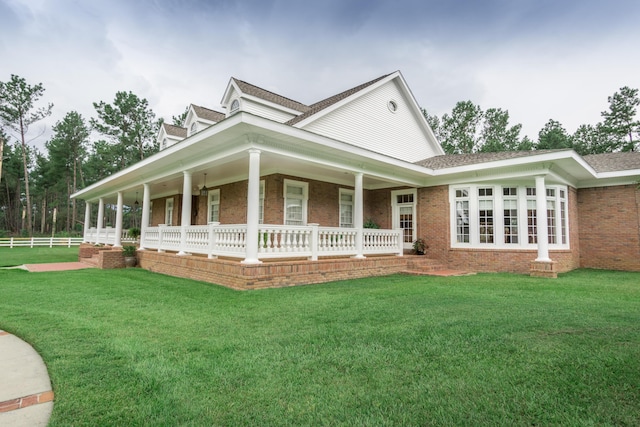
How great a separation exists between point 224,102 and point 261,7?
4828 millimetres

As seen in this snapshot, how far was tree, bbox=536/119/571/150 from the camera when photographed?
29.0m

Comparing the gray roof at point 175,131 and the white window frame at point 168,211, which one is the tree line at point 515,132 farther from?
the white window frame at point 168,211

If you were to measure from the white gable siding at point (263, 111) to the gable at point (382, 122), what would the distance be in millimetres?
2792

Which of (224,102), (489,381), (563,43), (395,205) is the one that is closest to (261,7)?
(224,102)

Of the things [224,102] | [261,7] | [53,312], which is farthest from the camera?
[224,102]

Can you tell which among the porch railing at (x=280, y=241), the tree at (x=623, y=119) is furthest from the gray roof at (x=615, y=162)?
the tree at (x=623, y=119)

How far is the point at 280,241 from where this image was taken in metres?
8.94

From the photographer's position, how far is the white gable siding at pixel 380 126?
12.3 meters

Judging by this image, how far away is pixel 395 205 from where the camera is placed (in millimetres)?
13203

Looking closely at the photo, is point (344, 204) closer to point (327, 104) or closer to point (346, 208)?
point (346, 208)

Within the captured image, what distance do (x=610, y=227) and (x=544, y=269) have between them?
4996 mm

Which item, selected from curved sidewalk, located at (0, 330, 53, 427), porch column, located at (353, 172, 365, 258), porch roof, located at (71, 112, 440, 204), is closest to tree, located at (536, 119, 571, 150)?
porch roof, located at (71, 112, 440, 204)

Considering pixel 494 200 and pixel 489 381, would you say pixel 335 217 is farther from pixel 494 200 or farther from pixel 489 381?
pixel 489 381

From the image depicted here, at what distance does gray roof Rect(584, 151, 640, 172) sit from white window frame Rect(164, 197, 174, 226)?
19.3 metres
